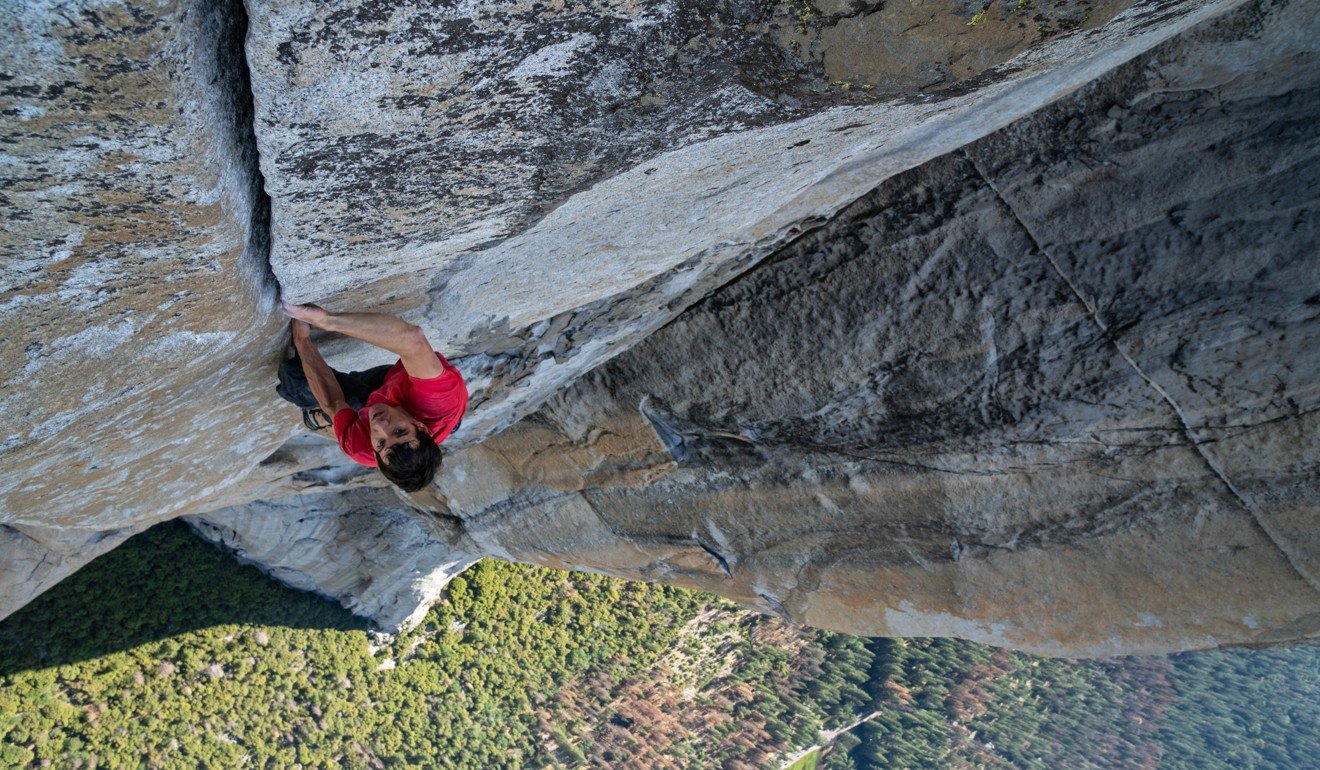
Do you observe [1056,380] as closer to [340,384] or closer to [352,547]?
[340,384]

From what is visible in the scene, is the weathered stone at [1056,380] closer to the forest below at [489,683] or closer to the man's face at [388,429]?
the man's face at [388,429]

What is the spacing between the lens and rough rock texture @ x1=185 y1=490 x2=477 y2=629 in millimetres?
6207

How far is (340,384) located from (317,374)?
223 mm

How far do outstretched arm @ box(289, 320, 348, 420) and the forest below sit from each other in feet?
13.6

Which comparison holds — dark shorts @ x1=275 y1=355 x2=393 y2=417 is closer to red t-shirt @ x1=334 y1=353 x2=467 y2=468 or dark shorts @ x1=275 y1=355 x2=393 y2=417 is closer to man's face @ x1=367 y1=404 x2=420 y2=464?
red t-shirt @ x1=334 y1=353 x2=467 y2=468

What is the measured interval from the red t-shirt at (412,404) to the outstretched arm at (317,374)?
40 millimetres

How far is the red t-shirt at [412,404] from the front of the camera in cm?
267

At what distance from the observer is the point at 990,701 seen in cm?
1545

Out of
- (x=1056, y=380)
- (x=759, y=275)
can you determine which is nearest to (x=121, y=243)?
(x=759, y=275)

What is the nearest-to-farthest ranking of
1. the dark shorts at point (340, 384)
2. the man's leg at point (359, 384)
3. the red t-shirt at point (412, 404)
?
the red t-shirt at point (412, 404)
the dark shorts at point (340, 384)
the man's leg at point (359, 384)

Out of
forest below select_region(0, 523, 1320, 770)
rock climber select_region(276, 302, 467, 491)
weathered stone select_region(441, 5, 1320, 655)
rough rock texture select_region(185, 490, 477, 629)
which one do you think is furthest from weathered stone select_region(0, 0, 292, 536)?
forest below select_region(0, 523, 1320, 770)

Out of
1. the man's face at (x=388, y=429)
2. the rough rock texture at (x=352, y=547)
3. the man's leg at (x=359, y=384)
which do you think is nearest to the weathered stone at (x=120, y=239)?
the man's leg at (x=359, y=384)

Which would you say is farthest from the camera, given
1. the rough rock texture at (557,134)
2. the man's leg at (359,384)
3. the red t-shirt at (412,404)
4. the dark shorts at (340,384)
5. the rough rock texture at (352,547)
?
the rough rock texture at (352,547)

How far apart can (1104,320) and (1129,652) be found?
1277mm
